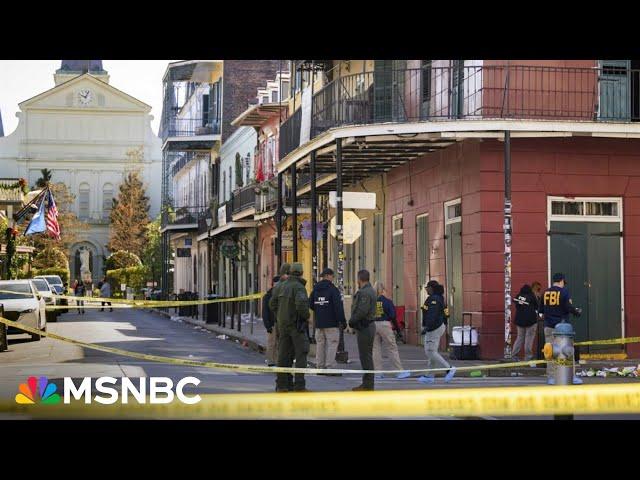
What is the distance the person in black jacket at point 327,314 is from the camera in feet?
59.7

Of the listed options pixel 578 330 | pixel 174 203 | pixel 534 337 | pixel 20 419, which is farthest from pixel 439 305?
pixel 174 203

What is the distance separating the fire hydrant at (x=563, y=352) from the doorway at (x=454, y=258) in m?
10.6

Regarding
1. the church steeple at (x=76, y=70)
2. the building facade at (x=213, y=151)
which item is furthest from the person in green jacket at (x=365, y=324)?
the church steeple at (x=76, y=70)

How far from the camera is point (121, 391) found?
1675 cm

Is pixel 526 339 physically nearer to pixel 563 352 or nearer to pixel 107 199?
pixel 563 352

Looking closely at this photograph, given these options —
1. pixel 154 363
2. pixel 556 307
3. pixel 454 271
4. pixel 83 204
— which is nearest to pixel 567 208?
pixel 454 271

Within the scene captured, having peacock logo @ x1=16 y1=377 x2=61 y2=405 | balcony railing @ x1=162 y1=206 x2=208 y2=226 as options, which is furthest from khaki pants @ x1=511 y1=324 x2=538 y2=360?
balcony railing @ x1=162 y1=206 x2=208 y2=226

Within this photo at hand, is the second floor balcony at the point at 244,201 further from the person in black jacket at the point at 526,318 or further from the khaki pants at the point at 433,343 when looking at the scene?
the khaki pants at the point at 433,343

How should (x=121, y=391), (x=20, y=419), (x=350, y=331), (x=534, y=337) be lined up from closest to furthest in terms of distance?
(x=20, y=419), (x=121, y=391), (x=534, y=337), (x=350, y=331)

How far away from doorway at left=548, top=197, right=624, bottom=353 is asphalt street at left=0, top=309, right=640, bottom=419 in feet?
13.3

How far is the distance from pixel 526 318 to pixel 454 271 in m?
3.61
